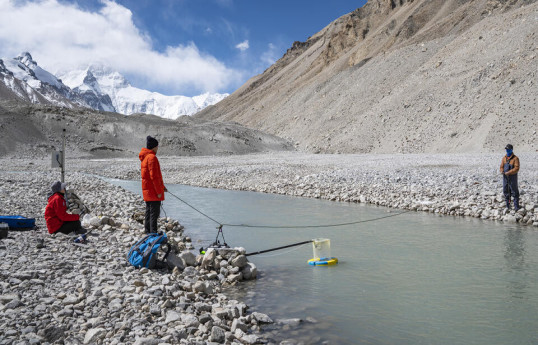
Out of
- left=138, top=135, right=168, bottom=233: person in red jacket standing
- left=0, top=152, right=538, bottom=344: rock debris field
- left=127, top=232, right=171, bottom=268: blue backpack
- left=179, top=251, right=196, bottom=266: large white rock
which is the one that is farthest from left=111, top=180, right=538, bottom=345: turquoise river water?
left=138, top=135, right=168, bottom=233: person in red jacket standing

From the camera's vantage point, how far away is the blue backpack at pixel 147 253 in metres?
6.43

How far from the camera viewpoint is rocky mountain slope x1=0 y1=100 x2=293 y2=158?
171ft

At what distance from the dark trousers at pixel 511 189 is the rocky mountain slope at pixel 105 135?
4774 centimetres

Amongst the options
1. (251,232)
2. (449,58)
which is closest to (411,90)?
(449,58)

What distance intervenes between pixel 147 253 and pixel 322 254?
3.50 metres

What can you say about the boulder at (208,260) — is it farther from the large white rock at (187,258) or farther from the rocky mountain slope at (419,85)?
the rocky mountain slope at (419,85)

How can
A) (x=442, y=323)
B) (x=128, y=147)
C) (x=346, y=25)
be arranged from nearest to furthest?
(x=442, y=323) → (x=128, y=147) → (x=346, y=25)

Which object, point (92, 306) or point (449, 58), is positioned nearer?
point (92, 306)

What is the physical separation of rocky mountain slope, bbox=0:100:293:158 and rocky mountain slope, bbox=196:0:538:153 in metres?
10.1

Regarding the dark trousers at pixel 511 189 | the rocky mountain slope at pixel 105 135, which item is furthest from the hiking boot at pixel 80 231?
the rocky mountain slope at pixel 105 135

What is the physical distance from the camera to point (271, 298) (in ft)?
20.1

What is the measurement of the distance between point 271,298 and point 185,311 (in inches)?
63.6

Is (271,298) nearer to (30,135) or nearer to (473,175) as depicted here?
(473,175)

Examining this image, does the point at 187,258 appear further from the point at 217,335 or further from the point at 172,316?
the point at 217,335
